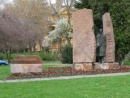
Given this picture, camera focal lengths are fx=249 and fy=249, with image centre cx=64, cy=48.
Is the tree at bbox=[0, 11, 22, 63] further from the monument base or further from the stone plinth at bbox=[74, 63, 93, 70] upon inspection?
the monument base

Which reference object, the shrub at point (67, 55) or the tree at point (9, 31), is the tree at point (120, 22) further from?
the tree at point (9, 31)

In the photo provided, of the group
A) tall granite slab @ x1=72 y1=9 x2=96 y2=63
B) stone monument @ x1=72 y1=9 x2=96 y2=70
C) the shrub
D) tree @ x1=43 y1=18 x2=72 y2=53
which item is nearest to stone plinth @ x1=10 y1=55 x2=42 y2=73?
stone monument @ x1=72 y1=9 x2=96 y2=70

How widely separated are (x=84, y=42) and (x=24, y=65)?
190 inches

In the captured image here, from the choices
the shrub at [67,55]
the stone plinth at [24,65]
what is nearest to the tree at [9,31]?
the shrub at [67,55]

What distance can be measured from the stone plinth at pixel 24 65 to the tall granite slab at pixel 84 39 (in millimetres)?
3642

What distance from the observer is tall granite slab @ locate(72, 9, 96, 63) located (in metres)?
17.2

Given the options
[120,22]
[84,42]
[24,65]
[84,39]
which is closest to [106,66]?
[84,42]

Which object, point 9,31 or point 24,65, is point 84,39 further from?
point 9,31

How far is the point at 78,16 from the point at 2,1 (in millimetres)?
12230

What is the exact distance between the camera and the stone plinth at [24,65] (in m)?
14.5

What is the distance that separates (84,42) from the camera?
56.9ft

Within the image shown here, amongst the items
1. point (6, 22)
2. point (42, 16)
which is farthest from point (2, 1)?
point (42, 16)

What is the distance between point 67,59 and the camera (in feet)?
99.7

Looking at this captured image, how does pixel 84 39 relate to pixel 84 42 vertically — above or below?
above
